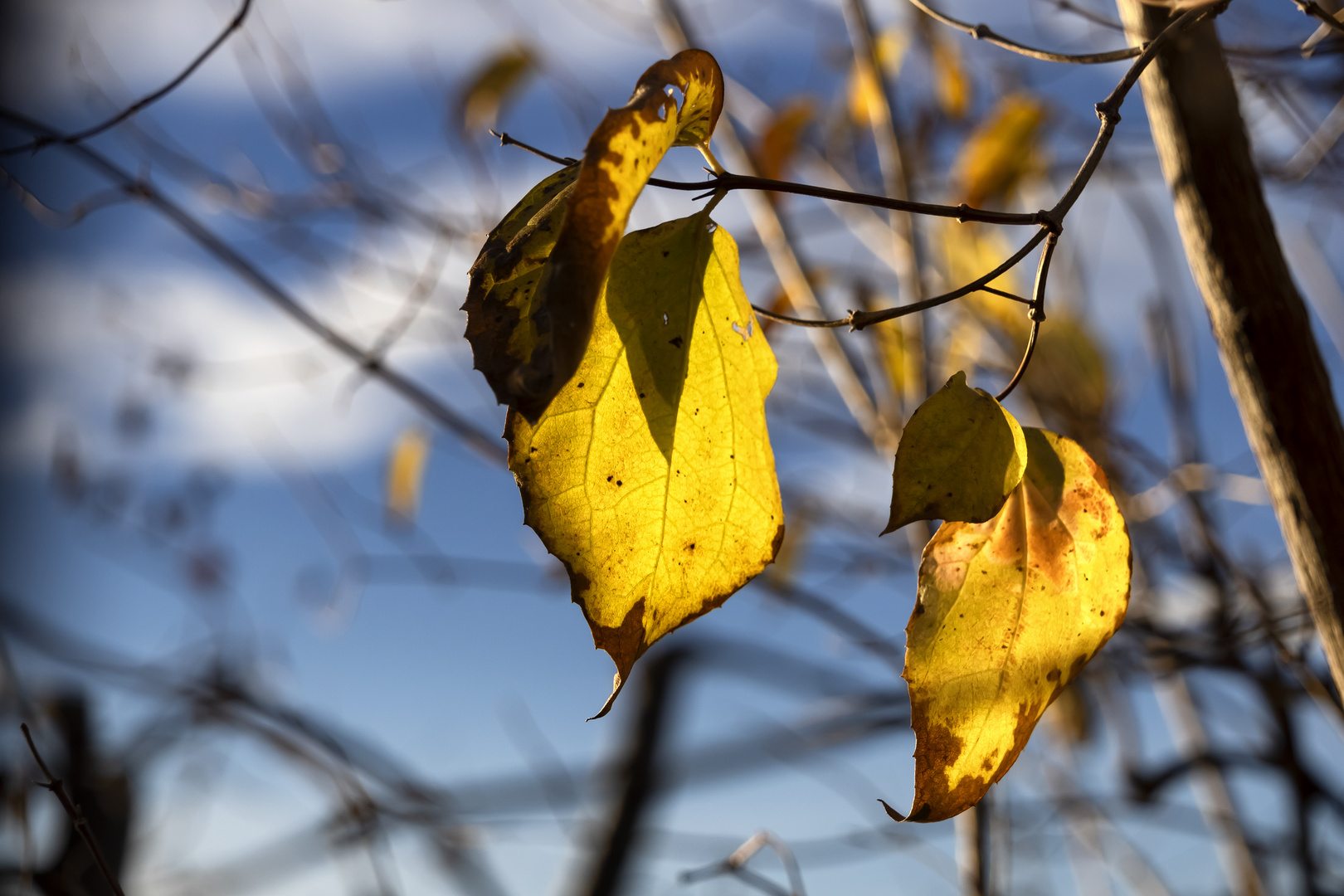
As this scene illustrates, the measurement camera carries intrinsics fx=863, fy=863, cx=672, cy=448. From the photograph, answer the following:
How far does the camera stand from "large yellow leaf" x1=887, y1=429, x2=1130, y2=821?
277mm

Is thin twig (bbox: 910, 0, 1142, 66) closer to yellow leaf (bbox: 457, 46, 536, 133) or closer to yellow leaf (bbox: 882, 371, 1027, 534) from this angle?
yellow leaf (bbox: 882, 371, 1027, 534)

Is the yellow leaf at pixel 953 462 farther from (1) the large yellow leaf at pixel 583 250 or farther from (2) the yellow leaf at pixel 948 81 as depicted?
(2) the yellow leaf at pixel 948 81

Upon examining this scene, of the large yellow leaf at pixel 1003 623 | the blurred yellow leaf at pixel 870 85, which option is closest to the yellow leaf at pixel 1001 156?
the blurred yellow leaf at pixel 870 85

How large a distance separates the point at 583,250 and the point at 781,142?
912 millimetres

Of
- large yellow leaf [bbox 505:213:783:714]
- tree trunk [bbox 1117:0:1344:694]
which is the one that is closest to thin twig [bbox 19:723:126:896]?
large yellow leaf [bbox 505:213:783:714]

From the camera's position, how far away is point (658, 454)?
0.28 meters

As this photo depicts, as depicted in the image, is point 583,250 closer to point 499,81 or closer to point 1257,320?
point 1257,320

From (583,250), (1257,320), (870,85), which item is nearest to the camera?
(583,250)

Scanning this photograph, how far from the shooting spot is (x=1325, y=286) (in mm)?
1331

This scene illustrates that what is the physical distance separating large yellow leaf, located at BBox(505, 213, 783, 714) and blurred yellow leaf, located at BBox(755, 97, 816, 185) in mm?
772

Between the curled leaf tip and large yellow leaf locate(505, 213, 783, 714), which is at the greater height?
large yellow leaf locate(505, 213, 783, 714)

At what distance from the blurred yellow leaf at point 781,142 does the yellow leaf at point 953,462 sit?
2.60 feet

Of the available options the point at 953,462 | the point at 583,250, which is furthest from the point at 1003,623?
the point at 583,250

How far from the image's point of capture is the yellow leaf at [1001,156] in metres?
0.94
